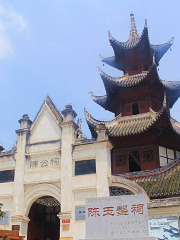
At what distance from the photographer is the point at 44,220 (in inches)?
903

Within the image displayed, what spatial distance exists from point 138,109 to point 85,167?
6.67 meters

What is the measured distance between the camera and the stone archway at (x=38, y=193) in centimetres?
1938

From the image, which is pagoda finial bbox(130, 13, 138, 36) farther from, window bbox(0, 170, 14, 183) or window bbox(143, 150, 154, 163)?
window bbox(0, 170, 14, 183)

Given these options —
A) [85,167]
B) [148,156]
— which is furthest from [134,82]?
[85,167]

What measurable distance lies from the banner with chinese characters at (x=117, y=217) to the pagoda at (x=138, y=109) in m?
10.1

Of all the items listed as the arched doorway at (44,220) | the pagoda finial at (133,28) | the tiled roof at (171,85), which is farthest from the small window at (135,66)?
the arched doorway at (44,220)

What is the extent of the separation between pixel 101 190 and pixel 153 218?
3349 mm

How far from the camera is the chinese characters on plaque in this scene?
20.1 metres

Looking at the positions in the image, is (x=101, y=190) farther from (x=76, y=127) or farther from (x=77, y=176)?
(x=76, y=127)

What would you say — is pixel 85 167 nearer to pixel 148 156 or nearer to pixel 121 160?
pixel 121 160

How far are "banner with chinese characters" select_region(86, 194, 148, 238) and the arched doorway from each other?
11.5 metres

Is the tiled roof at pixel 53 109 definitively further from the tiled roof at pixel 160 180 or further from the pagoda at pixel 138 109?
the tiled roof at pixel 160 180

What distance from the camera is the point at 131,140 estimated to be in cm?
2009

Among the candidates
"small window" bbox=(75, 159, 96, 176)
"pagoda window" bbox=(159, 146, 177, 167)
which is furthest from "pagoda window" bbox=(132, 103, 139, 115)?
"small window" bbox=(75, 159, 96, 176)
